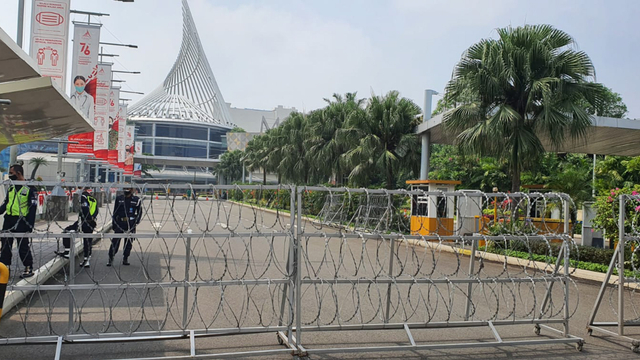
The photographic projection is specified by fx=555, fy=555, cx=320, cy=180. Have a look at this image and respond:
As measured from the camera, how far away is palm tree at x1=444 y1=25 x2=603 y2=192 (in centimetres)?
1688

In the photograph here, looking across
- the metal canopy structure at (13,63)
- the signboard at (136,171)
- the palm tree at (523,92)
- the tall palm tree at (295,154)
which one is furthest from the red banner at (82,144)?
the signboard at (136,171)

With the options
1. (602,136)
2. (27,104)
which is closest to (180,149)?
(602,136)

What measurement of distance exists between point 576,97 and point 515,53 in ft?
7.50

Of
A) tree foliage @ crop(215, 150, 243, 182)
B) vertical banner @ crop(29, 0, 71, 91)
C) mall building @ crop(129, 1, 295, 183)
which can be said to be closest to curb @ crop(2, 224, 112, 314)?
vertical banner @ crop(29, 0, 71, 91)

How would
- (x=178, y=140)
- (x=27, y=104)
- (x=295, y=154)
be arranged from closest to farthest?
(x=27, y=104), (x=295, y=154), (x=178, y=140)

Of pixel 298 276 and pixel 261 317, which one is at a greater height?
pixel 298 276

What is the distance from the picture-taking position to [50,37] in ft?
47.5

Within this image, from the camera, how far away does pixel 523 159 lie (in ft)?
56.9

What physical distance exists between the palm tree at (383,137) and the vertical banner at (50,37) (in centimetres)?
1512

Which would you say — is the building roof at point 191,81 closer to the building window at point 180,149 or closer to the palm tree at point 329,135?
the building window at point 180,149

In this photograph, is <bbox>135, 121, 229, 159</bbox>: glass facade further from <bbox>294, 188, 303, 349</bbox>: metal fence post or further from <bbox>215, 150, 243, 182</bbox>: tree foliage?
<bbox>294, 188, 303, 349</bbox>: metal fence post

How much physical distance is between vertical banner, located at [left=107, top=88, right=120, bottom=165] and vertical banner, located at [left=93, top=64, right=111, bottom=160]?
13.9ft

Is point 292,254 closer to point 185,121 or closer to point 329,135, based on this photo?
point 329,135

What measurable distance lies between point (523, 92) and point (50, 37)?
1396 cm
